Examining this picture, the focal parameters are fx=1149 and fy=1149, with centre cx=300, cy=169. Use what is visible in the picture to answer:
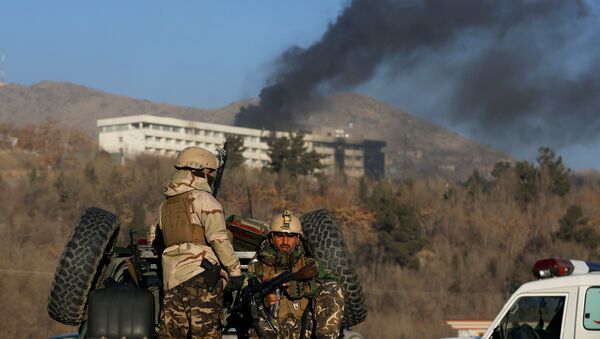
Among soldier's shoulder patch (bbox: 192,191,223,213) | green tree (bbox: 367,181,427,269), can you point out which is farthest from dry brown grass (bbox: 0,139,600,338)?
soldier's shoulder patch (bbox: 192,191,223,213)

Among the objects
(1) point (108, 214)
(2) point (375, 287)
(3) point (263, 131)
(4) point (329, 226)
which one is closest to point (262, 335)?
(4) point (329, 226)

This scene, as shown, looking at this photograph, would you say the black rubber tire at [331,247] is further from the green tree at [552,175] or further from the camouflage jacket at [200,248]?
the green tree at [552,175]

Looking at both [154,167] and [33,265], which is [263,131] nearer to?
[154,167]

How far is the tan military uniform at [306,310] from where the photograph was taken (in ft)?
30.8

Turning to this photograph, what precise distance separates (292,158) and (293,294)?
85.3 metres

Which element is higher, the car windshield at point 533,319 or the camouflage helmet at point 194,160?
the camouflage helmet at point 194,160

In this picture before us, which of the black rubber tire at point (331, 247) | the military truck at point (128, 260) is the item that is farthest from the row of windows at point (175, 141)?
the black rubber tire at point (331, 247)

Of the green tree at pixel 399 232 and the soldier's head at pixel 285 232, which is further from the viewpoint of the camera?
the green tree at pixel 399 232

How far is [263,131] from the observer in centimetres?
11269

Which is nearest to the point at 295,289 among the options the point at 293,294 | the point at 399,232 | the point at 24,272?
the point at 293,294

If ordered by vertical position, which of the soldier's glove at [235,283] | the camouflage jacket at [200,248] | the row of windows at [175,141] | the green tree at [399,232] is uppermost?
the row of windows at [175,141]

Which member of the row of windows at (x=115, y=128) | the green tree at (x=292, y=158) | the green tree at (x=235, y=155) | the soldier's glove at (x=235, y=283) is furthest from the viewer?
the row of windows at (x=115, y=128)

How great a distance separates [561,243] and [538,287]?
63.2 metres

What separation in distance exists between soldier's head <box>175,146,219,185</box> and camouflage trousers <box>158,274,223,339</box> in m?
0.87
